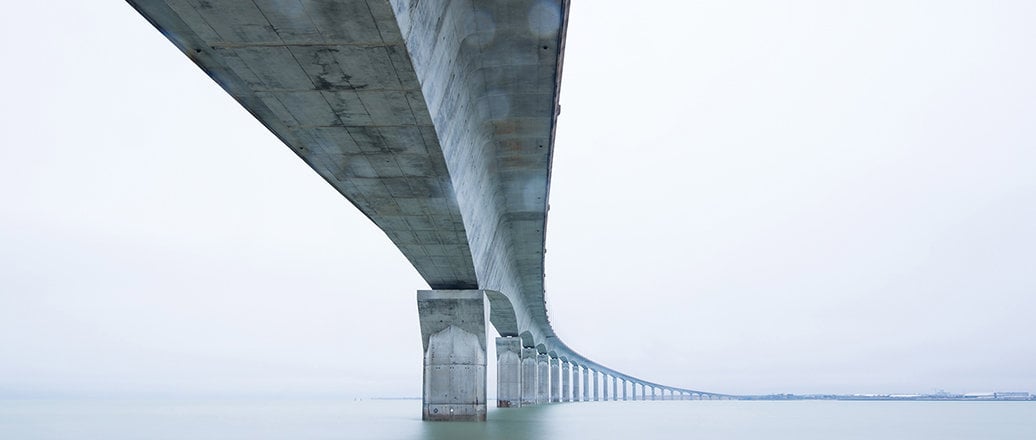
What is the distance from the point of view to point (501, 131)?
2038 centimetres

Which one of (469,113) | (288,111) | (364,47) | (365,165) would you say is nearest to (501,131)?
(469,113)

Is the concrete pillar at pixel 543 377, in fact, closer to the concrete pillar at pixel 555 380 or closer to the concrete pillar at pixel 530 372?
the concrete pillar at pixel 530 372

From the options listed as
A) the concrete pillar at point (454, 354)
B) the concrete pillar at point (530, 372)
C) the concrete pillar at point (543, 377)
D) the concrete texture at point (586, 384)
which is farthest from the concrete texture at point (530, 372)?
the concrete texture at point (586, 384)

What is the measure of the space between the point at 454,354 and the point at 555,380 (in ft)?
237

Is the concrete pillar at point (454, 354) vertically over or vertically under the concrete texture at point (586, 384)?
over

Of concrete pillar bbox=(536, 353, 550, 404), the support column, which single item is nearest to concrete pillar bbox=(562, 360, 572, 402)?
concrete pillar bbox=(536, 353, 550, 404)

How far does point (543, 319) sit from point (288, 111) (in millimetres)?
51196

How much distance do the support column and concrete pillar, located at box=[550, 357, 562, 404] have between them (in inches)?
1339

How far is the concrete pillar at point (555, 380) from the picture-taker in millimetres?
99188

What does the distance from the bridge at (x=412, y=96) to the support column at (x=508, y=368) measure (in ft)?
106

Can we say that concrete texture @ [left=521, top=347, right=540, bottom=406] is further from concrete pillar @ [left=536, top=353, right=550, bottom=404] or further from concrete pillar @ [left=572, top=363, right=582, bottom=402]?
concrete pillar @ [left=572, top=363, right=582, bottom=402]

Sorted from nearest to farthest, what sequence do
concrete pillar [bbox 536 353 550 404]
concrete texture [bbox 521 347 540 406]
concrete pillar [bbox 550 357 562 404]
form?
1. concrete texture [bbox 521 347 540 406]
2. concrete pillar [bbox 536 353 550 404]
3. concrete pillar [bbox 550 357 562 404]

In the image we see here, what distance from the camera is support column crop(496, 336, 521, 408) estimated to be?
62.3 m

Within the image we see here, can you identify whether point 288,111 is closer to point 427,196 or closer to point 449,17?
point 449,17
